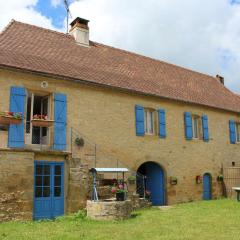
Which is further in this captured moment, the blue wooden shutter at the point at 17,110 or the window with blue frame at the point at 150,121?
the window with blue frame at the point at 150,121

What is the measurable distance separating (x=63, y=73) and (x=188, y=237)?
7.80 m

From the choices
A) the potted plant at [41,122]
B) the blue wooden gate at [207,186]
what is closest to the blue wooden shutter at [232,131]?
the blue wooden gate at [207,186]

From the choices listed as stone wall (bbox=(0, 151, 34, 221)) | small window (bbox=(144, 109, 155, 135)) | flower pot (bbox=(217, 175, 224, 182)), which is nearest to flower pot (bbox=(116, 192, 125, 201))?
stone wall (bbox=(0, 151, 34, 221))

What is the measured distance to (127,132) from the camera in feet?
49.4

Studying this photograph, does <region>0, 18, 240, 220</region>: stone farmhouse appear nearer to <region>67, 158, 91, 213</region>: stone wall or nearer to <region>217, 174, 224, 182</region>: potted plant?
<region>67, 158, 91, 213</region>: stone wall

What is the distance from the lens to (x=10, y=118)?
11312 millimetres

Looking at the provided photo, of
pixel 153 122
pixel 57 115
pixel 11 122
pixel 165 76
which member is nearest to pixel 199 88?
pixel 165 76

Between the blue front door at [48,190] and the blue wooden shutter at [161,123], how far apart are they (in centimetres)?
542

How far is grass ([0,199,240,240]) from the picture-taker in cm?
878

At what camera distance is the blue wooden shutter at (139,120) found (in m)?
15.4

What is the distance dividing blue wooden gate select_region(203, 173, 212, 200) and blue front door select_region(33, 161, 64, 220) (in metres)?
8.36

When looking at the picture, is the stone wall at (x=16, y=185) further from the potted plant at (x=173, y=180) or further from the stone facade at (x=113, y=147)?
the potted plant at (x=173, y=180)

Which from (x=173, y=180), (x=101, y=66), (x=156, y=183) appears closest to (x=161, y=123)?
(x=173, y=180)

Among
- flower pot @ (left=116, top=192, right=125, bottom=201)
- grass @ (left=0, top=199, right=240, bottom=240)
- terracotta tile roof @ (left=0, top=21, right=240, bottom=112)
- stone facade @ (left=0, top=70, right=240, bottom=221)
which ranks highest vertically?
terracotta tile roof @ (left=0, top=21, right=240, bottom=112)
